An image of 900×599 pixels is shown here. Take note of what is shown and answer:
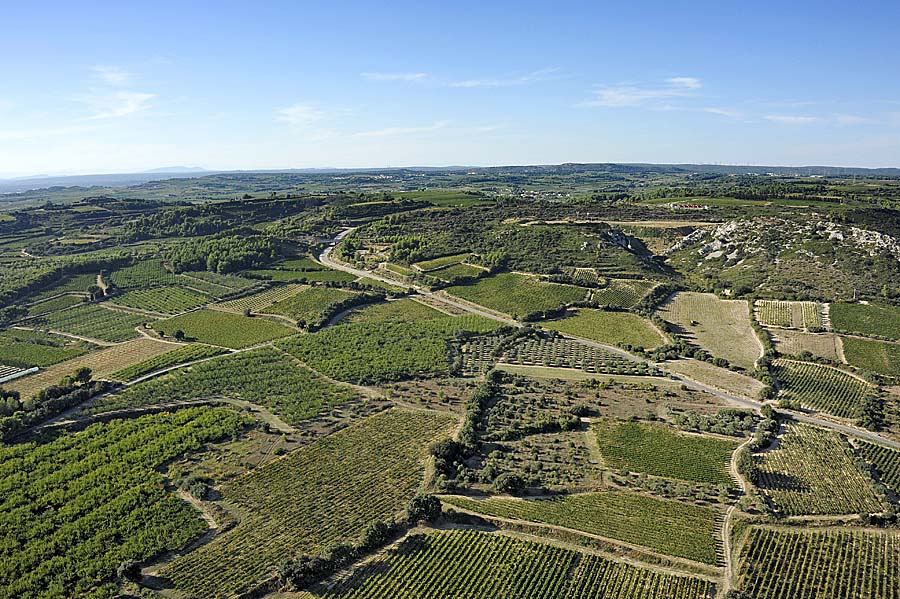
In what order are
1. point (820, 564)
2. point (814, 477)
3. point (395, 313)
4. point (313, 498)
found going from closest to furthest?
point (820, 564) → point (313, 498) → point (814, 477) → point (395, 313)

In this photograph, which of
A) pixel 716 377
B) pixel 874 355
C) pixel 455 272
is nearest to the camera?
pixel 716 377

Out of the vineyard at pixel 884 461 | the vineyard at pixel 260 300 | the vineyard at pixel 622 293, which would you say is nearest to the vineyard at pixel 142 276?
the vineyard at pixel 260 300

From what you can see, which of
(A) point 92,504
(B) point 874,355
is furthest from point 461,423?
(B) point 874,355

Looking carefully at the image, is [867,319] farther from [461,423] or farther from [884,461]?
[461,423]

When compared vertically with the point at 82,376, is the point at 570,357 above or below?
below

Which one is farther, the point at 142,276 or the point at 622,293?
the point at 142,276

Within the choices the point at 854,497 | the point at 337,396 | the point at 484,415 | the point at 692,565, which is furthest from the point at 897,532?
the point at 337,396

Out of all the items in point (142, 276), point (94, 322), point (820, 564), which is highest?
point (142, 276)
